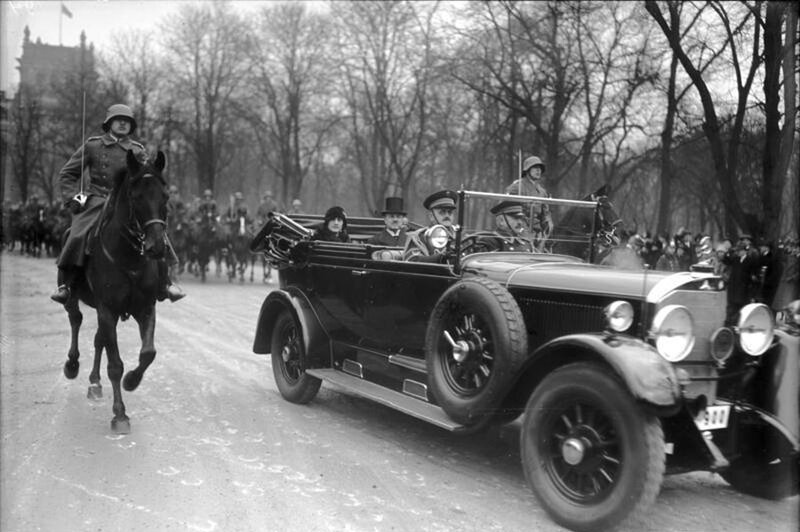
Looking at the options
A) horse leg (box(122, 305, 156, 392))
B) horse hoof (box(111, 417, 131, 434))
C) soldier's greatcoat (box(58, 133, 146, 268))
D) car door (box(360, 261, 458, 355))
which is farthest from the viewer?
soldier's greatcoat (box(58, 133, 146, 268))

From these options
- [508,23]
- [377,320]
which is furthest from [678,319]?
[508,23]

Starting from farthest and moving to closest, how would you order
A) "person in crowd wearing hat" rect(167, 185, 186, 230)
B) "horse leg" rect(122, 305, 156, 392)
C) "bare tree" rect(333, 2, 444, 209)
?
"bare tree" rect(333, 2, 444, 209), "person in crowd wearing hat" rect(167, 185, 186, 230), "horse leg" rect(122, 305, 156, 392)

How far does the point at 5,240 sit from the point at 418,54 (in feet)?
63.2

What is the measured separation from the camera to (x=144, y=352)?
581 centimetres

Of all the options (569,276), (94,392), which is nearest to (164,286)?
(94,392)

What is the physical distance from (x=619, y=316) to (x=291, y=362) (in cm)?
374

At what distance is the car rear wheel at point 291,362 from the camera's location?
6.62 meters

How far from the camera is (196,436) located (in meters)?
5.48

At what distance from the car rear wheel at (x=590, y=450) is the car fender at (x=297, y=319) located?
108 inches

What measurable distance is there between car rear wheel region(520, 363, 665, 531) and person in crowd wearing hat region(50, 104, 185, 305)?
3.68m

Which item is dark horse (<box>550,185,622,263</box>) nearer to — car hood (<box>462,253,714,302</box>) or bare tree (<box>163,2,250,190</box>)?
car hood (<box>462,253,714,302</box>)

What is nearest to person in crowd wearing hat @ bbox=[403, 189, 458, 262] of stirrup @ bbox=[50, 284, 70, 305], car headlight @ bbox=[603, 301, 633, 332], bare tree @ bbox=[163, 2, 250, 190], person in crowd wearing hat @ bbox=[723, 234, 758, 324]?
car headlight @ bbox=[603, 301, 633, 332]

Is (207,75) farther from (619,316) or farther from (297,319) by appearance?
(619,316)

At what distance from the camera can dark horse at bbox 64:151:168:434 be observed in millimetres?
5520
